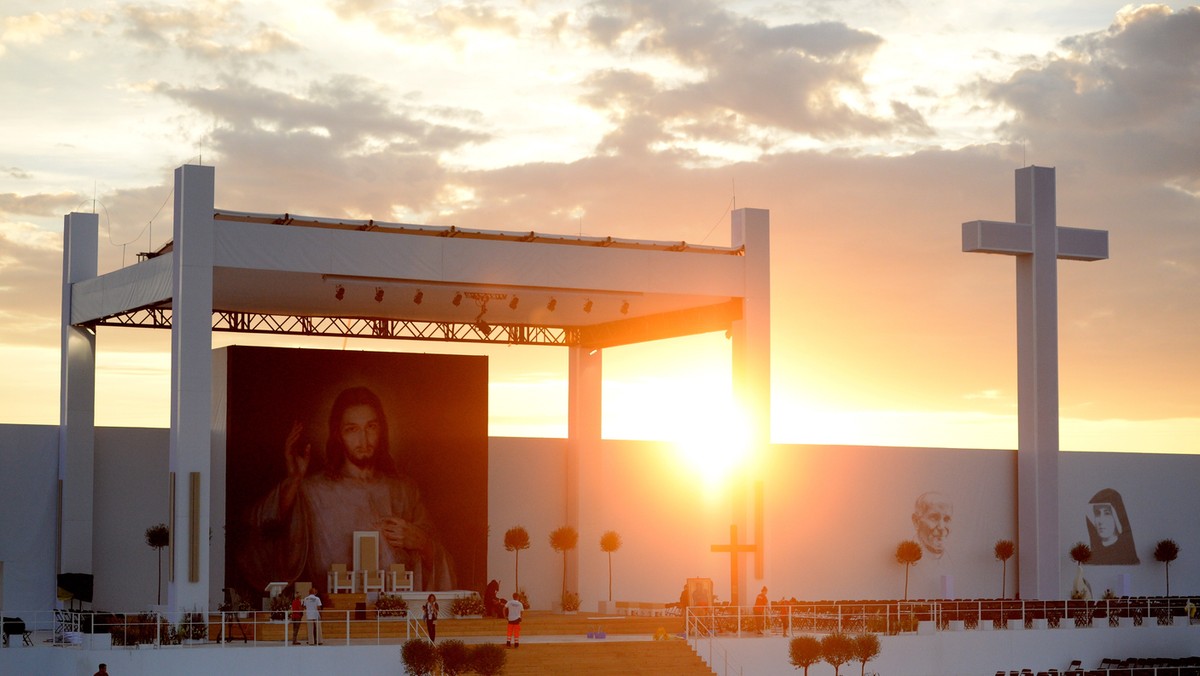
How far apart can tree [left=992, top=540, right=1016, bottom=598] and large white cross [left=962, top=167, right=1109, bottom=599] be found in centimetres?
197

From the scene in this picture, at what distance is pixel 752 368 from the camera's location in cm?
3384

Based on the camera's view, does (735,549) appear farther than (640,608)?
No

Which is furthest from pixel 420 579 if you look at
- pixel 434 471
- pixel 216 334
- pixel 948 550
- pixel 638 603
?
pixel 948 550

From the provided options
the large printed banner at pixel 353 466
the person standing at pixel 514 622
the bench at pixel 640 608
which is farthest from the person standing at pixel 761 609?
the large printed banner at pixel 353 466

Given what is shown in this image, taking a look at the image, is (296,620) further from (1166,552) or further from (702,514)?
(1166,552)

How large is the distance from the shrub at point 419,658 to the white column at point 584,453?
16.9 meters

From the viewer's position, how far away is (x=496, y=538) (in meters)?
42.8

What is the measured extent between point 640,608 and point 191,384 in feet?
48.9

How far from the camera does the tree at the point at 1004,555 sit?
4741 centimetres

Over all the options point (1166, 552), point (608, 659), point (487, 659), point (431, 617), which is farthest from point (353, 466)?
point (1166, 552)

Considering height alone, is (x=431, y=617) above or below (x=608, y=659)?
above

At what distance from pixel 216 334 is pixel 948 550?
2232 centimetres

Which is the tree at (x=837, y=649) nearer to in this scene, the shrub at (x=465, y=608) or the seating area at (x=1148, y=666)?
the seating area at (x=1148, y=666)

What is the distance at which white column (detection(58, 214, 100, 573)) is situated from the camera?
37.6 metres
